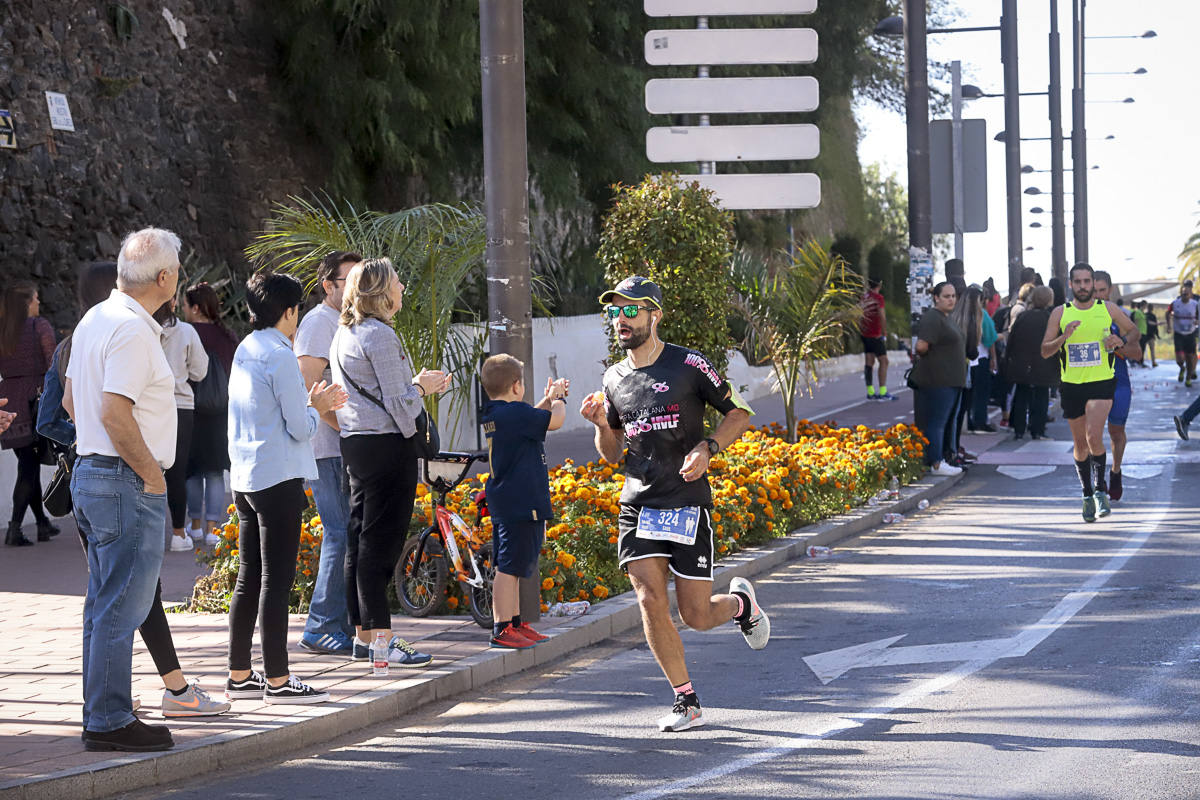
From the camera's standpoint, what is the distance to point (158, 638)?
710 centimetres

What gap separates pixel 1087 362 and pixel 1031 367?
7058 mm

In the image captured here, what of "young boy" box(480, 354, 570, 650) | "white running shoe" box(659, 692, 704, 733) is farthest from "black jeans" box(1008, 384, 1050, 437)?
"white running shoe" box(659, 692, 704, 733)

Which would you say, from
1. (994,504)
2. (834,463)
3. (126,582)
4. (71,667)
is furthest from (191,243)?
(126,582)

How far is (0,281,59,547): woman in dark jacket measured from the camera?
1279 centimetres

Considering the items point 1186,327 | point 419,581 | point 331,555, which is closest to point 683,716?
point 331,555

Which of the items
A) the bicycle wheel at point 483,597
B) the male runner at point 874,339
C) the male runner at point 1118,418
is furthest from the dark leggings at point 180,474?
Answer: the male runner at point 874,339

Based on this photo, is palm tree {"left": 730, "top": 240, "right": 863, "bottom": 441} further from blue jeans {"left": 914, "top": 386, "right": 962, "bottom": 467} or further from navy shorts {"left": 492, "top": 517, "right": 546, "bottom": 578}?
navy shorts {"left": 492, "top": 517, "right": 546, "bottom": 578}

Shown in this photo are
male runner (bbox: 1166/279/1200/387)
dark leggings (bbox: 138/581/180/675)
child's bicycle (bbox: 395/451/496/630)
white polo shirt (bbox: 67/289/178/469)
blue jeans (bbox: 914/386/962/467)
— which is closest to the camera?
white polo shirt (bbox: 67/289/178/469)

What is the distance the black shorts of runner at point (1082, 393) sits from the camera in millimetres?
13656

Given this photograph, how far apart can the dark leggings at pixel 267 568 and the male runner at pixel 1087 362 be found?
7.90 m

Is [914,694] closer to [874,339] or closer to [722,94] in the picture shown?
[722,94]

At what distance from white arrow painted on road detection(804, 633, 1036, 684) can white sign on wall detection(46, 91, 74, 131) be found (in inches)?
425

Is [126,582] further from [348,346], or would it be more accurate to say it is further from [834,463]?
[834,463]

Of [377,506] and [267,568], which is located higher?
[377,506]
